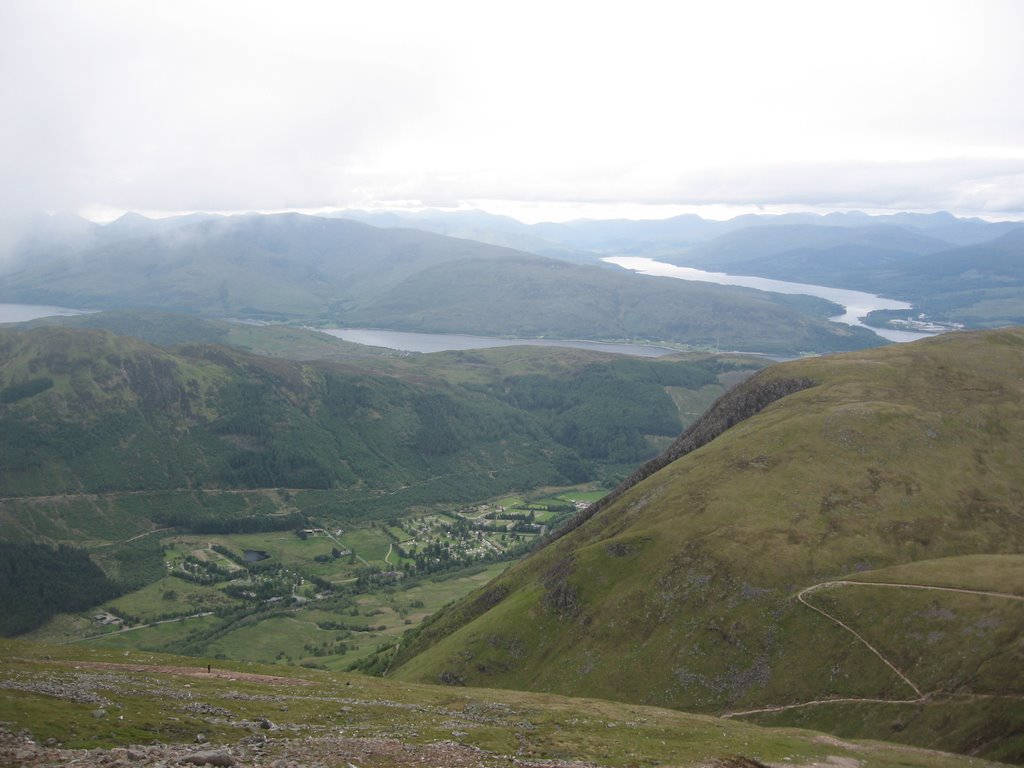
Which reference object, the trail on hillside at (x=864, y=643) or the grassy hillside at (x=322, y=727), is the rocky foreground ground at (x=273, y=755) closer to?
the grassy hillside at (x=322, y=727)

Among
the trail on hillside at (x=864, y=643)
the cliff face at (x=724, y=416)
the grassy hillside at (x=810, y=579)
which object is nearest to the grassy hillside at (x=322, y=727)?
the trail on hillside at (x=864, y=643)

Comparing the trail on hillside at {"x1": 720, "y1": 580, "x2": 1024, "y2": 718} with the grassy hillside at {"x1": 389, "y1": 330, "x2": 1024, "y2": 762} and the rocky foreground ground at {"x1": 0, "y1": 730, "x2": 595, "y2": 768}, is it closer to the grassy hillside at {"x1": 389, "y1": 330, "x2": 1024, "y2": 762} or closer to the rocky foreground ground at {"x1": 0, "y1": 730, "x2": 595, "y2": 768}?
the grassy hillside at {"x1": 389, "y1": 330, "x2": 1024, "y2": 762}

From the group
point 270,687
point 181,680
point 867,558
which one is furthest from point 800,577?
point 181,680

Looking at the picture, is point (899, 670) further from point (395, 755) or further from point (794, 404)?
point (794, 404)

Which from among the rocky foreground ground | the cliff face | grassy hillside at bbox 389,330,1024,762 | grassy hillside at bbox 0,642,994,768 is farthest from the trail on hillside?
the cliff face

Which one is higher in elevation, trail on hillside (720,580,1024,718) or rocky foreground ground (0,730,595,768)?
rocky foreground ground (0,730,595,768)

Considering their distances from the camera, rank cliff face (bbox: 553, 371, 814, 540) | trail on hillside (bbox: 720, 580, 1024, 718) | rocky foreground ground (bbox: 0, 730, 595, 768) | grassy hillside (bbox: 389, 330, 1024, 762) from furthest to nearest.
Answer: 1. cliff face (bbox: 553, 371, 814, 540)
2. grassy hillside (bbox: 389, 330, 1024, 762)
3. trail on hillside (bbox: 720, 580, 1024, 718)
4. rocky foreground ground (bbox: 0, 730, 595, 768)
